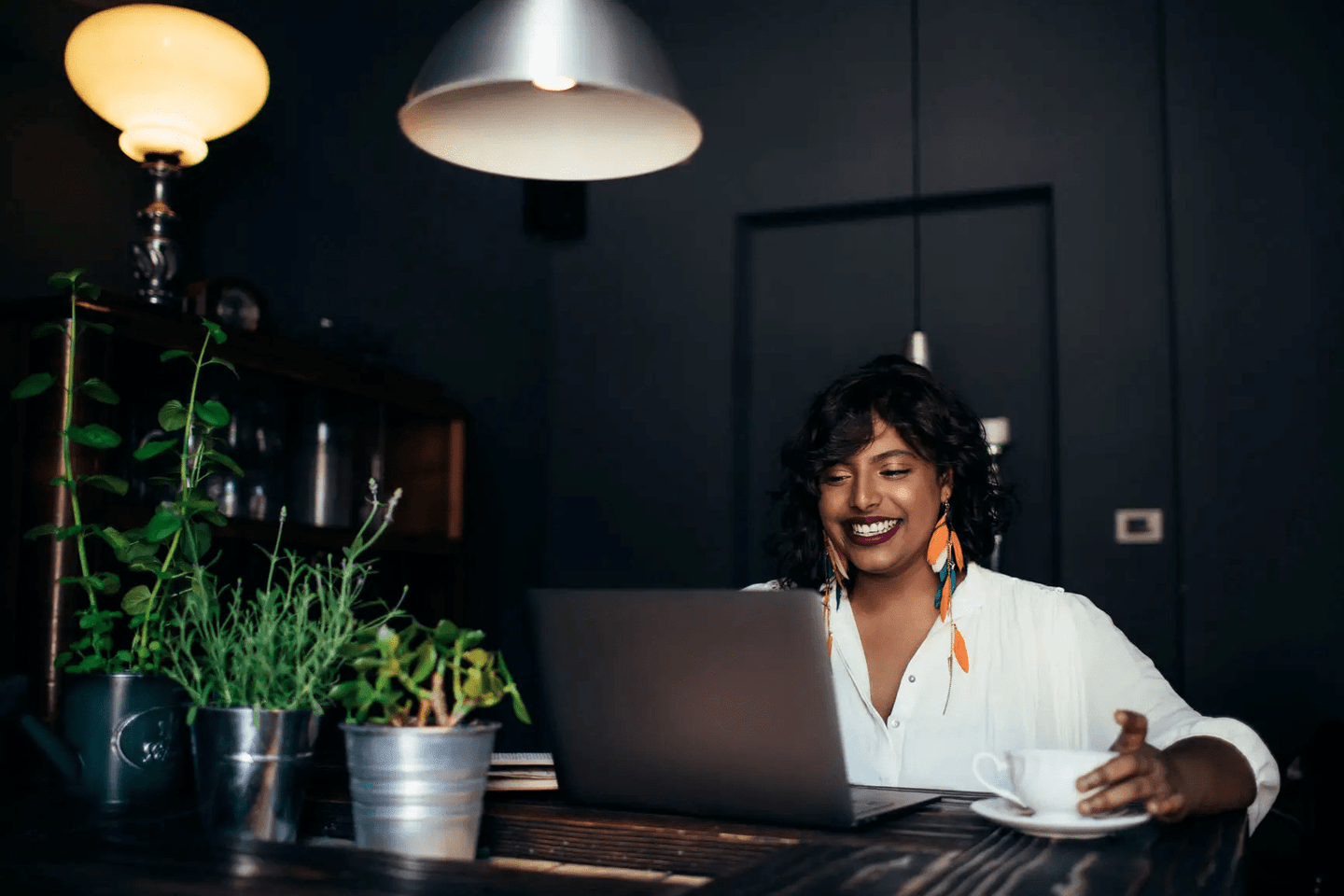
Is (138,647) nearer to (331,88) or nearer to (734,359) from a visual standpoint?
(331,88)

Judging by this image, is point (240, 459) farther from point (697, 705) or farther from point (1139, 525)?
point (1139, 525)

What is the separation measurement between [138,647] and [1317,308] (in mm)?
3080

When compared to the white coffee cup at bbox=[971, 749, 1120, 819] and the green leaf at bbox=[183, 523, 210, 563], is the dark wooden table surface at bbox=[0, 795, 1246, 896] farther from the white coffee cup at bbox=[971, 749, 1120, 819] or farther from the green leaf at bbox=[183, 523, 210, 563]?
the green leaf at bbox=[183, 523, 210, 563]

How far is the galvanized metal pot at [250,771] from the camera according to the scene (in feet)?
3.65

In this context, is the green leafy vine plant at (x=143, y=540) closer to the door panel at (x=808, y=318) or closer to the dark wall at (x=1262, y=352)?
the door panel at (x=808, y=318)

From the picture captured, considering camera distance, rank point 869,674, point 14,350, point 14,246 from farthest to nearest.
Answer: point 869,674 < point 14,246 < point 14,350

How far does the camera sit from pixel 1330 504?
3164 millimetres

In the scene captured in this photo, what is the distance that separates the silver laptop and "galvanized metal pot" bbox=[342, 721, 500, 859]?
20 cm

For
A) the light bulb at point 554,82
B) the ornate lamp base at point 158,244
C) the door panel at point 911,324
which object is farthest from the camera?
the door panel at point 911,324

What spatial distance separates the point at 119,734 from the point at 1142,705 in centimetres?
136

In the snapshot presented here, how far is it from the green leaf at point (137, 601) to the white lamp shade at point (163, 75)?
990 mm

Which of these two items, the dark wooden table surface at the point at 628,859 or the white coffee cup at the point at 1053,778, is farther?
the white coffee cup at the point at 1053,778

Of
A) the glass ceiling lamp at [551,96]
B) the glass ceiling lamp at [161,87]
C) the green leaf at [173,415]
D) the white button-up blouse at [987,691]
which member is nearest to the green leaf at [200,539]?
the green leaf at [173,415]

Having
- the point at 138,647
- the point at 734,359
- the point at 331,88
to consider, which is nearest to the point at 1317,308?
the point at 734,359
